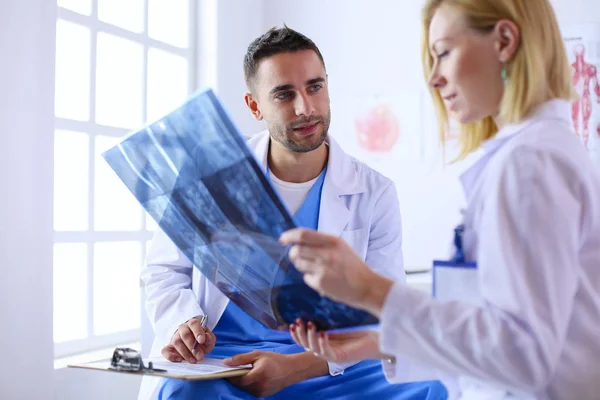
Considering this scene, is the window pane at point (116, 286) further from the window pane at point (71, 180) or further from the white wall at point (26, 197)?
the white wall at point (26, 197)

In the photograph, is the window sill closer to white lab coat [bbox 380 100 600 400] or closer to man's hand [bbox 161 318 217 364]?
man's hand [bbox 161 318 217 364]

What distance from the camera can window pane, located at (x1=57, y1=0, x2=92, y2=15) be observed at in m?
2.56

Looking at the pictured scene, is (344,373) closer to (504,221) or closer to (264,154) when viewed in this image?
(264,154)

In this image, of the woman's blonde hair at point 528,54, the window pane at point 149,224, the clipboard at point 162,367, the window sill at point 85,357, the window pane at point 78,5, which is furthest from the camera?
the window pane at point 149,224

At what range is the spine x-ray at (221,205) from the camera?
99 centimetres

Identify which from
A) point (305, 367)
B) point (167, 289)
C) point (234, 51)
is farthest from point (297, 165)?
→ point (234, 51)

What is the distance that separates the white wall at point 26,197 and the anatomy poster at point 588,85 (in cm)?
193

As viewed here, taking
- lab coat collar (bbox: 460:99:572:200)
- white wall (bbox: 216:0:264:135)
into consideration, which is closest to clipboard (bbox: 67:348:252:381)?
lab coat collar (bbox: 460:99:572:200)

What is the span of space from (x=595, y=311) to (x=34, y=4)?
1.93 metres

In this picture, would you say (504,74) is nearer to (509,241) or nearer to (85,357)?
(509,241)

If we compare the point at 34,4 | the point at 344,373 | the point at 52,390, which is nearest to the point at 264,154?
the point at 344,373

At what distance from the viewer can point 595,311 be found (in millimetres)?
815

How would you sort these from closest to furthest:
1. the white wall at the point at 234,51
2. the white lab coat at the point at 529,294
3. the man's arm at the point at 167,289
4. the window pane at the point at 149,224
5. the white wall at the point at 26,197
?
the white lab coat at the point at 529,294, the man's arm at the point at 167,289, the white wall at the point at 26,197, the window pane at the point at 149,224, the white wall at the point at 234,51

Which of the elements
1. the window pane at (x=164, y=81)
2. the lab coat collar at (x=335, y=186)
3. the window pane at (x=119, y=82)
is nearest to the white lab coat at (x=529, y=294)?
the lab coat collar at (x=335, y=186)
